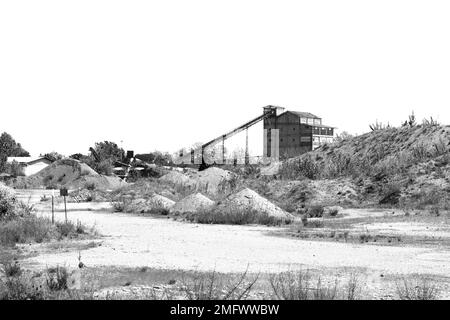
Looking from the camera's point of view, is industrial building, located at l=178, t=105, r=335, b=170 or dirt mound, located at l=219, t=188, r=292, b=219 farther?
industrial building, located at l=178, t=105, r=335, b=170

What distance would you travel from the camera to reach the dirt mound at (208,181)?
44175 mm

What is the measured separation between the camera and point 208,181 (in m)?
49.2

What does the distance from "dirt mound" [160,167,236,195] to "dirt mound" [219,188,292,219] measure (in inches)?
574

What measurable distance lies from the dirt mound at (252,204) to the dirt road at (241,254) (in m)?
5.01

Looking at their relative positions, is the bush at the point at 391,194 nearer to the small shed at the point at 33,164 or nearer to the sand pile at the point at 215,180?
the sand pile at the point at 215,180

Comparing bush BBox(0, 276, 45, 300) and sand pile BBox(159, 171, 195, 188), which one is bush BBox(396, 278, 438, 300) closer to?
bush BBox(0, 276, 45, 300)

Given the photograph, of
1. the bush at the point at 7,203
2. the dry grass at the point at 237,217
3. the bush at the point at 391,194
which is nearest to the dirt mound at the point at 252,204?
the dry grass at the point at 237,217

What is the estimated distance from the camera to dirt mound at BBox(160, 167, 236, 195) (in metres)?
44.2

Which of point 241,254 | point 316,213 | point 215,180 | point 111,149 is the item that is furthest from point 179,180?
point 111,149

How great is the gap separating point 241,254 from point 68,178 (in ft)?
173

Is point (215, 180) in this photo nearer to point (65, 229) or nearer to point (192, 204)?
point (192, 204)

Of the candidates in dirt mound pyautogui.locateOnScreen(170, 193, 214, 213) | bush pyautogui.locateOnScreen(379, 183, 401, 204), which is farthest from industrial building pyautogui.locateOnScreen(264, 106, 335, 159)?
dirt mound pyautogui.locateOnScreen(170, 193, 214, 213)
